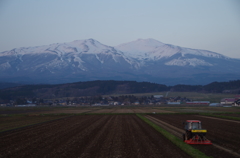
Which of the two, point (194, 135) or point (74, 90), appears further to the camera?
point (74, 90)

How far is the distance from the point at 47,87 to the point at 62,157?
17880 centimetres

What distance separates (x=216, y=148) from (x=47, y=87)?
179 m

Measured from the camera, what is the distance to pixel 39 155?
1495 cm

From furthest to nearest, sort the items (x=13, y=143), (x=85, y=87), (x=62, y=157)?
(x=85, y=87) < (x=13, y=143) < (x=62, y=157)

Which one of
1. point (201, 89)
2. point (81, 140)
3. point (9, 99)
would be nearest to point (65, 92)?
point (9, 99)

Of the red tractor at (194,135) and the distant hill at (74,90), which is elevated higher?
the distant hill at (74,90)

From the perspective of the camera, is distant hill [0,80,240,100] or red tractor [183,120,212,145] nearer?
red tractor [183,120,212,145]

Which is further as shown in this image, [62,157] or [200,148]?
[200,148]

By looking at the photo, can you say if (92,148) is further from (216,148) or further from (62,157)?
(216,148)

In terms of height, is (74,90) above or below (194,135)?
above

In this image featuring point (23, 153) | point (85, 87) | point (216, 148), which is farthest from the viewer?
point (85, 87)

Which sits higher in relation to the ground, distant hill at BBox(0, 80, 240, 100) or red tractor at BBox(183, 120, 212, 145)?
distant hill at BBox(0, 80, 240, 100)

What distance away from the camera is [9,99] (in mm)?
155375

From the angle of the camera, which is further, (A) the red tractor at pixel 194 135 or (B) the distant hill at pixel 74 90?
(B) the distant hill at pixel 74 90
